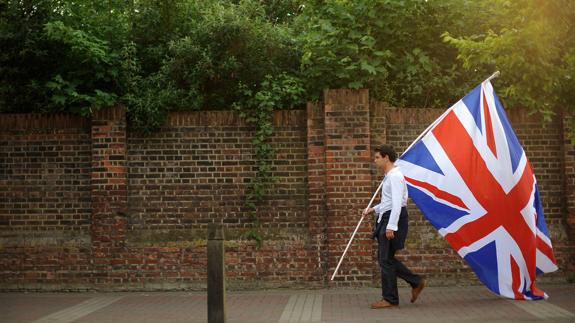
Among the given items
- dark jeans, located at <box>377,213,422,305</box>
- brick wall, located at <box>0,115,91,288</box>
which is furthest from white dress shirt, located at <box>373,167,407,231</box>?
brick wall, located at <box>0,115,91,288</box>

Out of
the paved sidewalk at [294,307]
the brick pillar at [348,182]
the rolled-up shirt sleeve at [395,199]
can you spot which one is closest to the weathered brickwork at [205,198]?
the brick pillar at [348,182]

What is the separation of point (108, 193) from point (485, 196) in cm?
522

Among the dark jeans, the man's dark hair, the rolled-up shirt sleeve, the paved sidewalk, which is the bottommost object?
the paved sidewalk

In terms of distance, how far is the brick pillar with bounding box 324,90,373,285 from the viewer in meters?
9.56

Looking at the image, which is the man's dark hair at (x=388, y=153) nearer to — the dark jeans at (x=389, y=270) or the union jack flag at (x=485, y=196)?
the union jack flag at (x=485, y=196)

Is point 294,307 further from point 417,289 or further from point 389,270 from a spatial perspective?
point 417,289

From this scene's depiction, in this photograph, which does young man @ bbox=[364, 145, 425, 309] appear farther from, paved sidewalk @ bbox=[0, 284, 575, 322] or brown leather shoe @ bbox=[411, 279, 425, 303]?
paved sidewalk @ bbox=[0, 284, 575, 322]

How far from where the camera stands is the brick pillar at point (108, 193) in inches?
381

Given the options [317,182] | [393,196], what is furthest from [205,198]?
[393,196]

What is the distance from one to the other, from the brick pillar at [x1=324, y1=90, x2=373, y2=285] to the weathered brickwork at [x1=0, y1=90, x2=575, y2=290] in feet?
0.05

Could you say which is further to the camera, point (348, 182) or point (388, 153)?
point (348, 182)

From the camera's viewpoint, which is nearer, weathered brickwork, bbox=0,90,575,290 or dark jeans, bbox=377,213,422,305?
dark jeans, bbox=377,213,422,305

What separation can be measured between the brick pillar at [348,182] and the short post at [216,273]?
3041mm

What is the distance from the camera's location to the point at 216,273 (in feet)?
22.3
